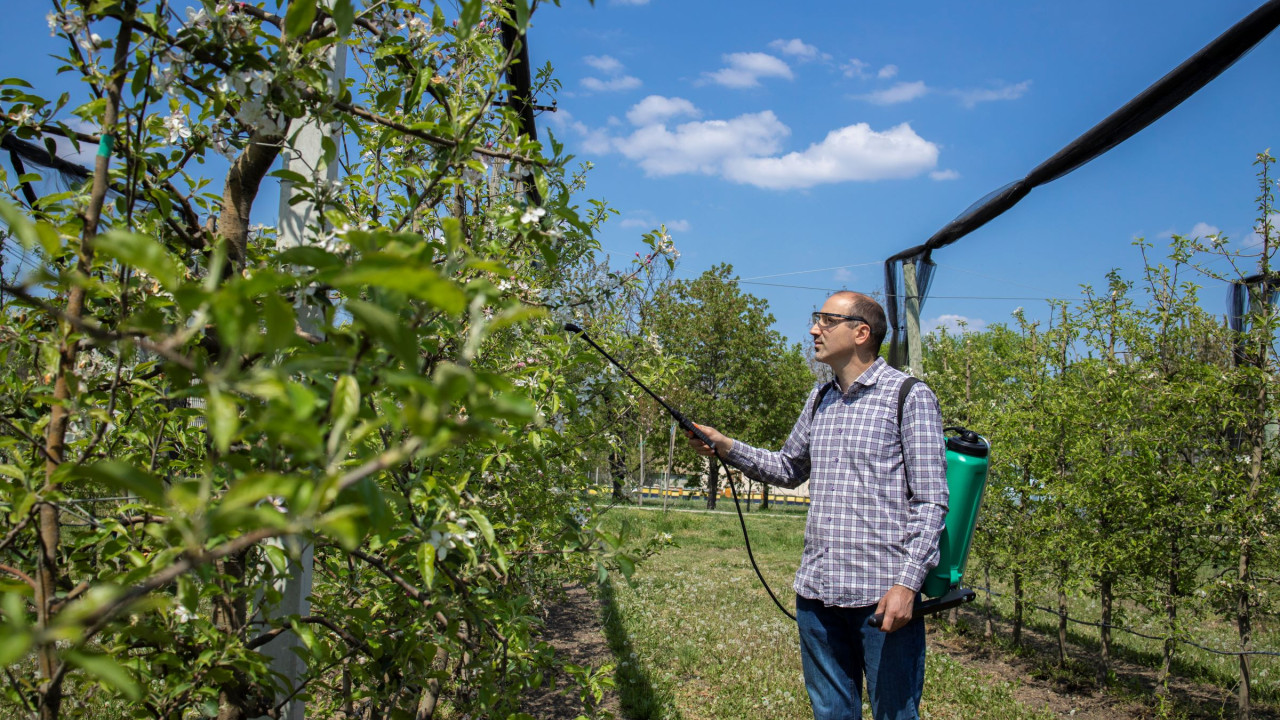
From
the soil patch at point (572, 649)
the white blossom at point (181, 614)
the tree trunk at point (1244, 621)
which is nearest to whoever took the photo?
the white blossom at point (181, 614)

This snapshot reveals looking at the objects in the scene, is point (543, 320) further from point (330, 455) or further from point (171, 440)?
point (330, 455)

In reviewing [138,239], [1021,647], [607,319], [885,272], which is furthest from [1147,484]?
[138,239]

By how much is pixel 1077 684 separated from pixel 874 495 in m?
3.45

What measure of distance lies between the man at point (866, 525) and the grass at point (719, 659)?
646 millimetres

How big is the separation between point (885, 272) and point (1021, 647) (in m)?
3.47

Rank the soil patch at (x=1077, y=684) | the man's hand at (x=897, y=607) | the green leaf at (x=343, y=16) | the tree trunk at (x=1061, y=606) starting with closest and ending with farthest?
the green leaf at (x=343, y=16)
the man's hand at (x=897, y=607)
the soil patch at (x=1077, y=684)
the tree trunk at (x=1061, y=606)

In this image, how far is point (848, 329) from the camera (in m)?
2.56

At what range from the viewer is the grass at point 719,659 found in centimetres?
393

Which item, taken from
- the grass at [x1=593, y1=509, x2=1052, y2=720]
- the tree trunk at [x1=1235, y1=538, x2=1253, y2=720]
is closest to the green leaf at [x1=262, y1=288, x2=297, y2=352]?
the grass at [x1=593, y1=509, x2=1052, y2=720]

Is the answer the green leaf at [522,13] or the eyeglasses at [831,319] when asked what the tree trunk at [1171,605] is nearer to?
the eyeglasses at [831,319]

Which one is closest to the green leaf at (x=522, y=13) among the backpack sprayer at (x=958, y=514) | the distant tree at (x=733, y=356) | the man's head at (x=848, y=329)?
the backpack sprayer at (x=958, y=514)

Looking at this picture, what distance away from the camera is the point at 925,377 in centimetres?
717

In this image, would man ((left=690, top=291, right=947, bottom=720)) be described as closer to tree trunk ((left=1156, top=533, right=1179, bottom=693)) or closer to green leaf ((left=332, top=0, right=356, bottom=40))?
green leaf ((left=332, top=0, right=356, bottom=40))

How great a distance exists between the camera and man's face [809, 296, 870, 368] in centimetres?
256
